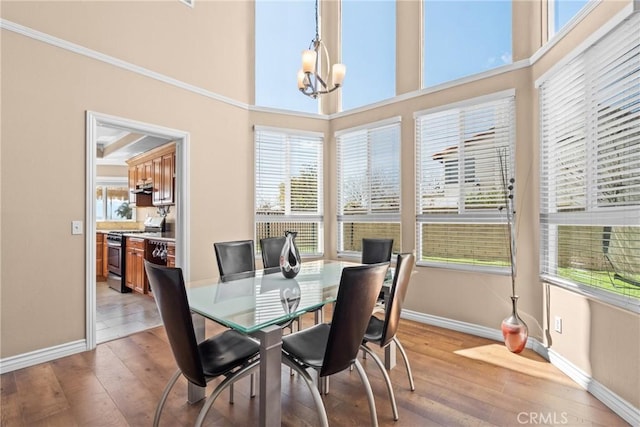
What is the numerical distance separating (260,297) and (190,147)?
239 cm

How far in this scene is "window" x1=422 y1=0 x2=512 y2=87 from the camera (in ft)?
10.7

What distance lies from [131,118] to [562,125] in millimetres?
3978

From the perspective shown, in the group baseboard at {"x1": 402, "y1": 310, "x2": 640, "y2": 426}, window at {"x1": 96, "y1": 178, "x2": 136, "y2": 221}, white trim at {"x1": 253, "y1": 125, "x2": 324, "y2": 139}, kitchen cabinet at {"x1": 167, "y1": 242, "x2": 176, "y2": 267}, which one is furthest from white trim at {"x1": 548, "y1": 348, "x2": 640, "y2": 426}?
window at {"x1": 96, "y1": 178, "x2": 136, "y2": 221}

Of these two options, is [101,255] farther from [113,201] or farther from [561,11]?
[561,11]

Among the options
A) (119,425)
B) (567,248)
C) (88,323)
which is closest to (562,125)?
(567,248)

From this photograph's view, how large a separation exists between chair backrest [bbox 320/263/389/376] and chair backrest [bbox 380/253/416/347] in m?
0.37

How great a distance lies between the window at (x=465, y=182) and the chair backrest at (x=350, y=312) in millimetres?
2235

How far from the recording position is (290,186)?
457 cm

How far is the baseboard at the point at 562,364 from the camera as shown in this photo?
193 centimetres

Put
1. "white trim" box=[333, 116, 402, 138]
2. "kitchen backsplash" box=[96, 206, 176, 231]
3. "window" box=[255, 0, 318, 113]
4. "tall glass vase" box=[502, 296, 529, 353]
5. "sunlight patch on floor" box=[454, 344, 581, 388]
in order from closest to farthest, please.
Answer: "sunlight patch on floor" box=[454, 344, 581, 388], "tall glass vase" box=[502, 296, 529, 353], "white trim" box=[333, 116, 402, 138], "window" box=[255, 0, 318, 113], "kitchen backsplash" box=[96, 206, 176, 231]

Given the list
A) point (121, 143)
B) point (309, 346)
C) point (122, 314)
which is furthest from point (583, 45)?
point (121, 143)

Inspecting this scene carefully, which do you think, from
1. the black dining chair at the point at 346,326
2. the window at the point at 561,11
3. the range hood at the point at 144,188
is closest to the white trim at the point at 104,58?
the range hood at the point at 144,188

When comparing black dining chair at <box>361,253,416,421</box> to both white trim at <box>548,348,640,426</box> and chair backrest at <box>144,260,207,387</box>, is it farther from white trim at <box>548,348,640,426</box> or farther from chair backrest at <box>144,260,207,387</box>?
white trim at <box>548,348,640,426</box>

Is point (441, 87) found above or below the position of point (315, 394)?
above
